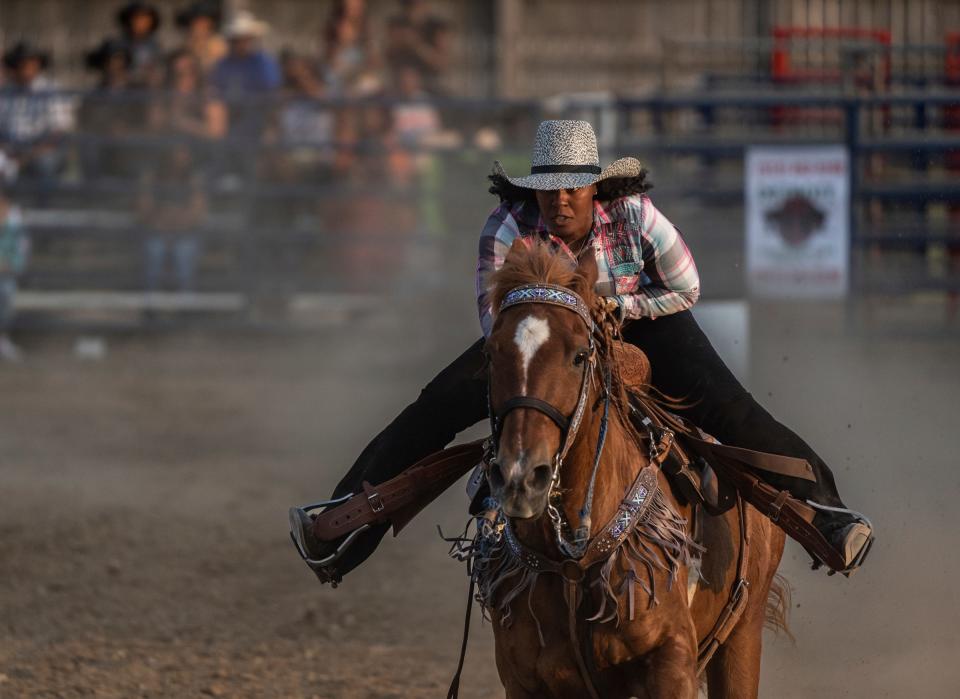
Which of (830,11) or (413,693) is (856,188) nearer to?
(830,11)

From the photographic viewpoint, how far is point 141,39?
1447cm

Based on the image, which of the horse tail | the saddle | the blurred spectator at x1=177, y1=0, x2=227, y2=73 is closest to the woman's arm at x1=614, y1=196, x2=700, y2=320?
the saddle

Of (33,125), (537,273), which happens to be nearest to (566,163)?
(537,273)

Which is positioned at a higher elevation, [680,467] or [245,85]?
[245,85]

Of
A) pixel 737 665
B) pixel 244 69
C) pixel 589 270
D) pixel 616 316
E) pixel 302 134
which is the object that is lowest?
pixel 737 665

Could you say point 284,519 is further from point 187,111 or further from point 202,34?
point 202,34

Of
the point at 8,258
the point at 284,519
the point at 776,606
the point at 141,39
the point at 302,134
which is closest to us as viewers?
the point at 776,606

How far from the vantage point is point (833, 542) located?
13.8ft

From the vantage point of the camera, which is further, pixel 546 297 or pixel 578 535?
pixel 578 535

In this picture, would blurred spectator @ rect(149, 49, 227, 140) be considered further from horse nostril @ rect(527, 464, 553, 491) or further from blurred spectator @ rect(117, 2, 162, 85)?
horse nostril @ rect(527, 464, 553, 491)

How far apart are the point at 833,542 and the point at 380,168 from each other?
982 cm

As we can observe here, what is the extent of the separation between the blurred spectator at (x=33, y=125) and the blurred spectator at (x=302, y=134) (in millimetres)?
1851

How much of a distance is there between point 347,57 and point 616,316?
10.7 metres

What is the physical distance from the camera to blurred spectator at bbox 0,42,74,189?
13.6m
